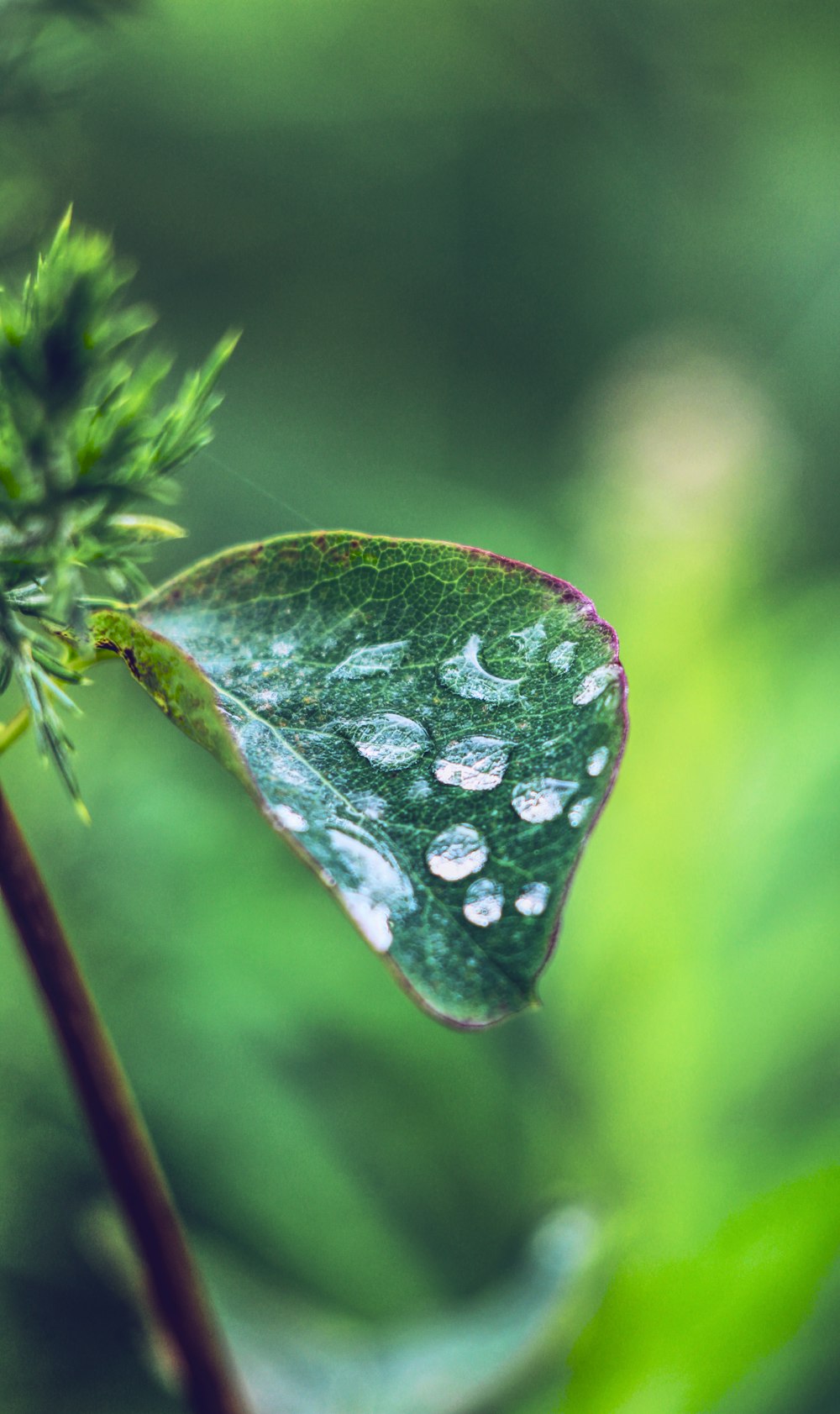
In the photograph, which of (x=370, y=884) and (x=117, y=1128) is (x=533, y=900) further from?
(x=117, y=1128)

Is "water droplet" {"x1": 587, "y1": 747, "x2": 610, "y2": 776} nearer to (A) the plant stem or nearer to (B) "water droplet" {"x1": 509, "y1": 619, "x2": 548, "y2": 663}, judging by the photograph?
(B) "water droplet" {"x1": 509, "y1": 619, "x2": 548, "y2": 663}

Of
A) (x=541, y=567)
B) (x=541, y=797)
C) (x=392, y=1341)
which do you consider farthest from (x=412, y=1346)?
(x=541, y=567)

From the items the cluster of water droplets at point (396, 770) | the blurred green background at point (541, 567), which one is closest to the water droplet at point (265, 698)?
the cluster of water droplets at point (396, 770)

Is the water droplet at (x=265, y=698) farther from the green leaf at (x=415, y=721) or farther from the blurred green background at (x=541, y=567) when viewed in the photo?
the blurred green background at (x=541, y=567)

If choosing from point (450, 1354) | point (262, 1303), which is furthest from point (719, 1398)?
point (262, 1303)

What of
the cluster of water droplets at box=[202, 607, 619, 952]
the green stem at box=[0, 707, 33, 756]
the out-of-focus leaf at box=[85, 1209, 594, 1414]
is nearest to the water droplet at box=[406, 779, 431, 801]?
the cluster of water droplets at box=[202, 607, 619, 952]
